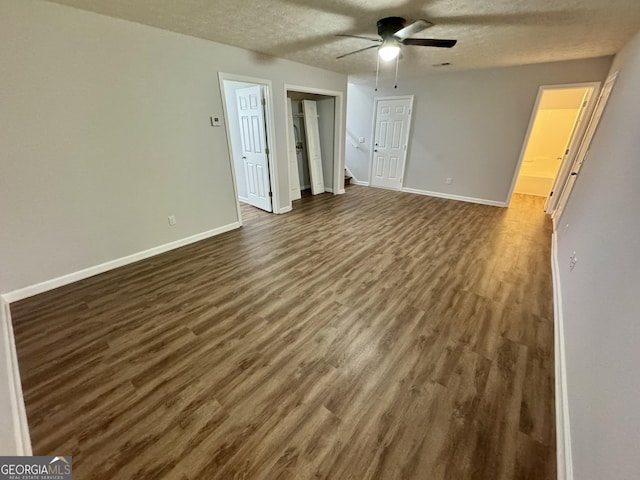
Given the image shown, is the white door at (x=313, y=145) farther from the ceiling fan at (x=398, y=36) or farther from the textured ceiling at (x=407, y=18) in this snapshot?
the ceiling fan at (x=398, y=36)

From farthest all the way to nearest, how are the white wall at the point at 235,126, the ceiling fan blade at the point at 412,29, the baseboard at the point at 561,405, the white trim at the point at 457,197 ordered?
the white trim at the point at 457,197 → the white wall at the point at 235,126 → the ceiling fan blade at the point at 412,29 → the baseboard at the point at 561,405

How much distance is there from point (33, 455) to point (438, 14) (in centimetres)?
415

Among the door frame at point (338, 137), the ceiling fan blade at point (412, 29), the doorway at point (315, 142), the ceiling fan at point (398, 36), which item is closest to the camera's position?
the ceiling fan blade at point (412, 29)

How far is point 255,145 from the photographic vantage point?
14.4 ft

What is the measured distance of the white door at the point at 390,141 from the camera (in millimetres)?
5660

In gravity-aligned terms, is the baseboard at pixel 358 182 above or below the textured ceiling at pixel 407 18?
below

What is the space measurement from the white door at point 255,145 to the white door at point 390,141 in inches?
124

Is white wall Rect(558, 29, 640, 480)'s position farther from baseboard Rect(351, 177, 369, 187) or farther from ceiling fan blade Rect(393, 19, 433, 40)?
baseboard Rect(351, 177, 369, 187)

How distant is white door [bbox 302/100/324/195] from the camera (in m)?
5.38

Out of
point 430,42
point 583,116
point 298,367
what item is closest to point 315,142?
point 430,42

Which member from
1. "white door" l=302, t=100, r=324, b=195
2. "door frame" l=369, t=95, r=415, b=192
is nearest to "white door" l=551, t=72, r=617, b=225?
"door frame" l=369, t=95, r=415, b=192

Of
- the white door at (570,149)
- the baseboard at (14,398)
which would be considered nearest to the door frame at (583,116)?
the white door at (570,149)

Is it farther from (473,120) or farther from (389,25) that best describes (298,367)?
(473,120)

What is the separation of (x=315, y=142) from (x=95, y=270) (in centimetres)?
450
